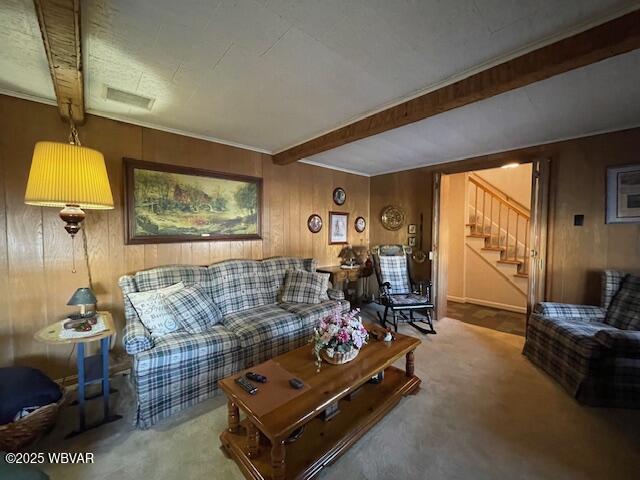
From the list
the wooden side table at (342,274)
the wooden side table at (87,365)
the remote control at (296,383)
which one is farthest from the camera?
the wooden side table at (342,274)

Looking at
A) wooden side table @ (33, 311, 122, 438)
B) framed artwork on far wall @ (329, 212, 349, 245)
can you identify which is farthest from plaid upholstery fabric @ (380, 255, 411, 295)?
wooden side table @ (33, 311, 122, 438)

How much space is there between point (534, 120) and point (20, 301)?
15.8ft

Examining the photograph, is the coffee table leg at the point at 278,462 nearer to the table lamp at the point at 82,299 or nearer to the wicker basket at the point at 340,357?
the wicker basket at the point at 340,357

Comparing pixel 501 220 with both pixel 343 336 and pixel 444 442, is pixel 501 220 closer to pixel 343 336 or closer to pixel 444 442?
pixel 444 442

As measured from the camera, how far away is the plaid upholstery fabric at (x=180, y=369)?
1844 mm

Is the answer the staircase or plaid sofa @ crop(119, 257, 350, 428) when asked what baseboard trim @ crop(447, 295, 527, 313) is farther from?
plaid sofa @ crop(119, 257, 350, 428)

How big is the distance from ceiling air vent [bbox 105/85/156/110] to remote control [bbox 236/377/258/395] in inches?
89.8

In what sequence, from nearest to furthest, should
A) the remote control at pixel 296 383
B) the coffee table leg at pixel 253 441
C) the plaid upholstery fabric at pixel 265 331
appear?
the coffee table leg at pixel 253 441, the remote control at pixel 296 383, the plaid upholstery fabric at pixel 265 331

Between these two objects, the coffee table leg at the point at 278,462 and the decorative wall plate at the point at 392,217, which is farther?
the decorative wall plate at the point at 392,217

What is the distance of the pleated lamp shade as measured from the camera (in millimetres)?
1649

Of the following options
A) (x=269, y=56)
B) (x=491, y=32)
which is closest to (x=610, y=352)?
(x=491, y=32)

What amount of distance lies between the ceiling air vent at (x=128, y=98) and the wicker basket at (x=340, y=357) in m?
2.47

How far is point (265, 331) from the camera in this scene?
2.49 m

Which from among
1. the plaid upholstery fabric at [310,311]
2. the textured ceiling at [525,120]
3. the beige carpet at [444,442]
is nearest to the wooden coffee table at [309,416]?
the beige carpet at [444,442]
